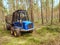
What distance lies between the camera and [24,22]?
1129cm

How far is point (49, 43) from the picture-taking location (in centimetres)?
852

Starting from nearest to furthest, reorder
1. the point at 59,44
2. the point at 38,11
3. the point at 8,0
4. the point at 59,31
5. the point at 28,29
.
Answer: the point at 59,44 → the point at 28,29 → the point at 59,31 → the point at 8,0 → the point at 38,11

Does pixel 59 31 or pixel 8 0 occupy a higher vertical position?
pixel 8 0

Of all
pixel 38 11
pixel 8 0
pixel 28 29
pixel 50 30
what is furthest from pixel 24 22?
pixel 38 11

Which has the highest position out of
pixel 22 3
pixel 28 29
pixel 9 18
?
pixel 22 3

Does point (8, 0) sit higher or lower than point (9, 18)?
higher

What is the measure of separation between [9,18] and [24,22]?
2.27 meters

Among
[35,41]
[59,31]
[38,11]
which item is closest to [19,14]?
[35,41]

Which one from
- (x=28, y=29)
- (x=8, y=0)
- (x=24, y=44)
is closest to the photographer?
(x=24, y=44)

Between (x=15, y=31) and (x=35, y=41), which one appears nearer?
(x=35, y=41)

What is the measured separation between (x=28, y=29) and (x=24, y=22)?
692 millimetres

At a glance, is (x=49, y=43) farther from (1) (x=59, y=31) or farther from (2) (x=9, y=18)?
(2) (x=9, y=18)

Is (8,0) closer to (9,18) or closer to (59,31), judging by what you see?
(9,18)

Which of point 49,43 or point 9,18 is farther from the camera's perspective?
point 9,18
